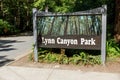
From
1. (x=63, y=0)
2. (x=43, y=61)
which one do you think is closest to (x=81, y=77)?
(x=43, y=61)

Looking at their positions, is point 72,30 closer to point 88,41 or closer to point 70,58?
point 88,41

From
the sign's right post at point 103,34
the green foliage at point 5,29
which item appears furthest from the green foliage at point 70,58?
the green foliage at point 5,29

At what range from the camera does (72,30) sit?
959 centimetres

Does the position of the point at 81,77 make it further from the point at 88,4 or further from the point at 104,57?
the point at 88,4

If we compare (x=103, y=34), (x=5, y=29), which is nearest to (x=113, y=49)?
(x=103, y=34)

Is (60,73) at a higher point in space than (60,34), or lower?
lower

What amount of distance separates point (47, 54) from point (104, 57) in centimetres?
208

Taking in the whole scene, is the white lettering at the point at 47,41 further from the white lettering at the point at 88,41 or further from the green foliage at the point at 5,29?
the green foliage at the point at 5,29

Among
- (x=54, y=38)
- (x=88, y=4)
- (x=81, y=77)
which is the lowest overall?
(x=81, y=77)

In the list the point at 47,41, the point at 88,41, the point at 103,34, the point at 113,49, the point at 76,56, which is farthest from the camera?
the point at 113,49

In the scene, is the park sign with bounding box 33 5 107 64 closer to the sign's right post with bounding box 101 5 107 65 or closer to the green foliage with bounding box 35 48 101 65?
the sign's right post with bounding box 101 5 107 65

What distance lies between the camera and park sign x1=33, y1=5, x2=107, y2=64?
9156mm

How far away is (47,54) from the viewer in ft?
32.5

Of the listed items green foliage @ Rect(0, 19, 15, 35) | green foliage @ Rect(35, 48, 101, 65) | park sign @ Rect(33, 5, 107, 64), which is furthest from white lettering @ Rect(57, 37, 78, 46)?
green foliage @ Rect(0, 19, 15, 35)
